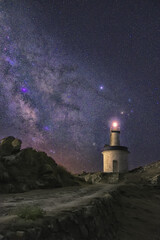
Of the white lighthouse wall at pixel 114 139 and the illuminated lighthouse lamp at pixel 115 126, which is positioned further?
the illuminated lighthouse lamp at pixel 115 126

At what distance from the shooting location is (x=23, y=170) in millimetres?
9883

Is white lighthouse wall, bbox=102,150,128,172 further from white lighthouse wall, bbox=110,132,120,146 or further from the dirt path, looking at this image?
the dirt path

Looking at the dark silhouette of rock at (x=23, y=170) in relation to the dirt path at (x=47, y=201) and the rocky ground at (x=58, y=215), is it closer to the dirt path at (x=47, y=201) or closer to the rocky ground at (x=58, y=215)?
the rocky ground at (x=58, y=215)

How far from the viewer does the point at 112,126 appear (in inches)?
1372

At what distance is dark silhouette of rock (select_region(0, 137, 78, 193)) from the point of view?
8766 millimetres

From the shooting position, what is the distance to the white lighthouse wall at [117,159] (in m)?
30.5

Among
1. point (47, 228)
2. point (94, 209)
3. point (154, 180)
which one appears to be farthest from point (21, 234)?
point (154, 180)

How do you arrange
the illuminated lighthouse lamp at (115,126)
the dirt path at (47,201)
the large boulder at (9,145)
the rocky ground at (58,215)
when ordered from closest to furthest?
the rocky ground at (58,215), the dirt path at (47,201), the large boulder at (9,145), the illuminated lighthouse lamp at (115,126)

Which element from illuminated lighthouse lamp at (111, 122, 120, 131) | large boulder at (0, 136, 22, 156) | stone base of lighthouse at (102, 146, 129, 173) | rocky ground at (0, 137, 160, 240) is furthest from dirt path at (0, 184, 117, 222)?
illuminated lighthouse lamp at (111, 122, 120, 131)

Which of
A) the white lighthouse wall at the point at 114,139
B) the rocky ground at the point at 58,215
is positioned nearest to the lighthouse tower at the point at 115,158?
the white lighthouse wall at the point at 114,139

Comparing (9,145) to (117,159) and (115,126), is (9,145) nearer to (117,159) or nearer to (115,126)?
(117,159)

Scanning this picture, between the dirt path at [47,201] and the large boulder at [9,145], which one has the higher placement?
the large boulder at [9,145]

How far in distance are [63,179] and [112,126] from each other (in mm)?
24225

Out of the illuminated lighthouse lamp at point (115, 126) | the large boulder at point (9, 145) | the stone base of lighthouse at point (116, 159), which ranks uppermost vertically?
the illuminated lighthouse lamp at point (115, 126)
